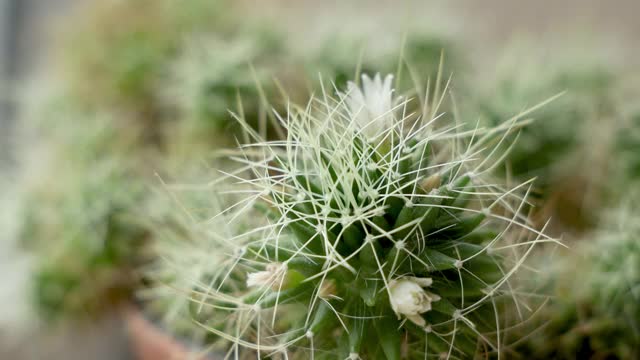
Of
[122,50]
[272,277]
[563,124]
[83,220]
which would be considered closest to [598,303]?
[563,124]

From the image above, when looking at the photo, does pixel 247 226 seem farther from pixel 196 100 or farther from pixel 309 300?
pixel 196 100

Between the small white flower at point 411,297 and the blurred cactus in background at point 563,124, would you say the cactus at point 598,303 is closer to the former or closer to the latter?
the blurred cactus in background at point 563,124

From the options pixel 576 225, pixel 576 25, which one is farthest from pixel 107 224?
pixel 576 25

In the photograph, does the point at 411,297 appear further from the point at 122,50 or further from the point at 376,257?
the point at 122,50

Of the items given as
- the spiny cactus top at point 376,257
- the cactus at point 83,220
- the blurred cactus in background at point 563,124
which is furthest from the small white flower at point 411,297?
the cactus at point 83,220

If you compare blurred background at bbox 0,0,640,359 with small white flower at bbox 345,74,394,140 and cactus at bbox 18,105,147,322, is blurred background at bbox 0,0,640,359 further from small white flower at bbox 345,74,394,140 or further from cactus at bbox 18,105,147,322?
small white flower at bbox 345,74,394,140
